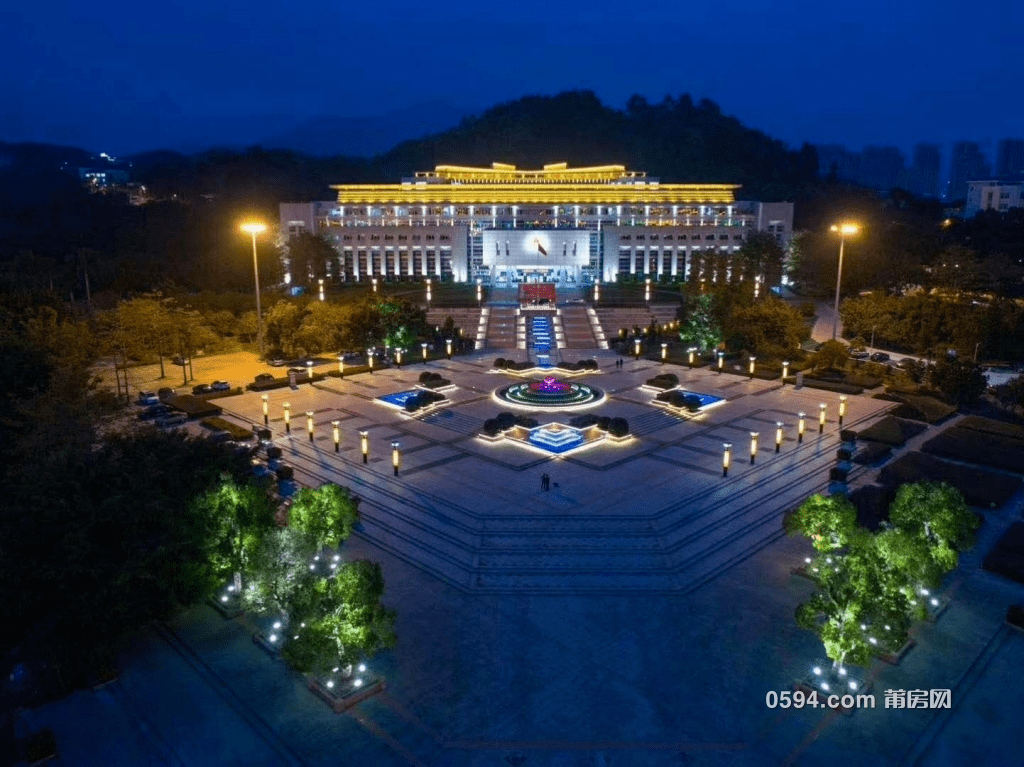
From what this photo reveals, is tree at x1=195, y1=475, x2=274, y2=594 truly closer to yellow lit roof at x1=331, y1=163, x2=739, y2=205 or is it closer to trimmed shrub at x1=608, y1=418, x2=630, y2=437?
trimmed shrub at x1=608, y1=418, x2=630, y2=437

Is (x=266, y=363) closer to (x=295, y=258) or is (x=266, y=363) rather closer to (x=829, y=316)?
(x=295, y=258)

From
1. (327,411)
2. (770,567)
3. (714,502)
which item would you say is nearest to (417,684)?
(770,567)

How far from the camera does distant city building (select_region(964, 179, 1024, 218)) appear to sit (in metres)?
126

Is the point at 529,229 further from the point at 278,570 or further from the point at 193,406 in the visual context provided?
the point at 278,570

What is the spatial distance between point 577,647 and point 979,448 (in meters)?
21.6

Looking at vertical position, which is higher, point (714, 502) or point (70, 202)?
point (70, 202)

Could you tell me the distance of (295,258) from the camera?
7556cm

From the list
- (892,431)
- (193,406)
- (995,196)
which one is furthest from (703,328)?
(995,196)

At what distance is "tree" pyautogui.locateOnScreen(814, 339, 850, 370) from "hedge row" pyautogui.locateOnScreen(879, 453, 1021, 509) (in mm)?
14690

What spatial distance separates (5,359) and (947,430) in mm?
40902

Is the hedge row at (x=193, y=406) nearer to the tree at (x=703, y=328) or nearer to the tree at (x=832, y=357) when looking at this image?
the tree at (x=703, y=328)

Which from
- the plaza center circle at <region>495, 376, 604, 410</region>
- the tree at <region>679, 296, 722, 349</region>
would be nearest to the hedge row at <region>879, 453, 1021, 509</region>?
the plaza center circle at <region>495, 376, 604, 410</region>

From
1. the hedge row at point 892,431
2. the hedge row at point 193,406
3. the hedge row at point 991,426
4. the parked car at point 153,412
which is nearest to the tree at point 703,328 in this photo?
the hedge row at point 892,431

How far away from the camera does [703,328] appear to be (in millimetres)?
48188
